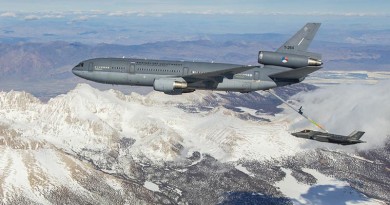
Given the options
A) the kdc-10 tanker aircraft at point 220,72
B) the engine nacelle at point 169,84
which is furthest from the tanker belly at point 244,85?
the engine nacelle at point 169,84

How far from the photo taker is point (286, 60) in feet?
333

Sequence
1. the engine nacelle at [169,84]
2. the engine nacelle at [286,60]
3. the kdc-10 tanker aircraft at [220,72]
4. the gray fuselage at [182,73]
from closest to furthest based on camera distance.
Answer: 1. the engine nacelle at [286,60]
2. the kdc-10 tanker aircraft at [220,72]
3. the engine nacelle at [169,84]
4. the gray fuselage at [182,73]

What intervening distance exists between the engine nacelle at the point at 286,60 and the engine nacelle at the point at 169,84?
19.1 metres

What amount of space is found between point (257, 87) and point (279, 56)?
349 inches

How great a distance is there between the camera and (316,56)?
100m

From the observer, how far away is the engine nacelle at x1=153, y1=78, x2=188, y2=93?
333 ft

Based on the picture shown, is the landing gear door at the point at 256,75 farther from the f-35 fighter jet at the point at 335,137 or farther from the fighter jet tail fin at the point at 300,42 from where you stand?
the f-35 fighter jet at the point at 335,137

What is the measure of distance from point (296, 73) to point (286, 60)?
4.96 m

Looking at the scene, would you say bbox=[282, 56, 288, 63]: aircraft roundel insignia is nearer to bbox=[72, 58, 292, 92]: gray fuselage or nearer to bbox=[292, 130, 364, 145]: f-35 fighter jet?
bbox=[72, 58, 292, 92]: gray fuselage

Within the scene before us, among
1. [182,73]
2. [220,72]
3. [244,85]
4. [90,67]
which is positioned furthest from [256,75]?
[90,67]

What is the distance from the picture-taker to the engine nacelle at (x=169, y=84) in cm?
10144

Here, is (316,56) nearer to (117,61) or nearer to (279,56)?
(279,56)

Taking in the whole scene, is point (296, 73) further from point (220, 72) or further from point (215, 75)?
point (215, 75)

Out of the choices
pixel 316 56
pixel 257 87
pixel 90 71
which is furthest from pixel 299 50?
pixel 90 71
